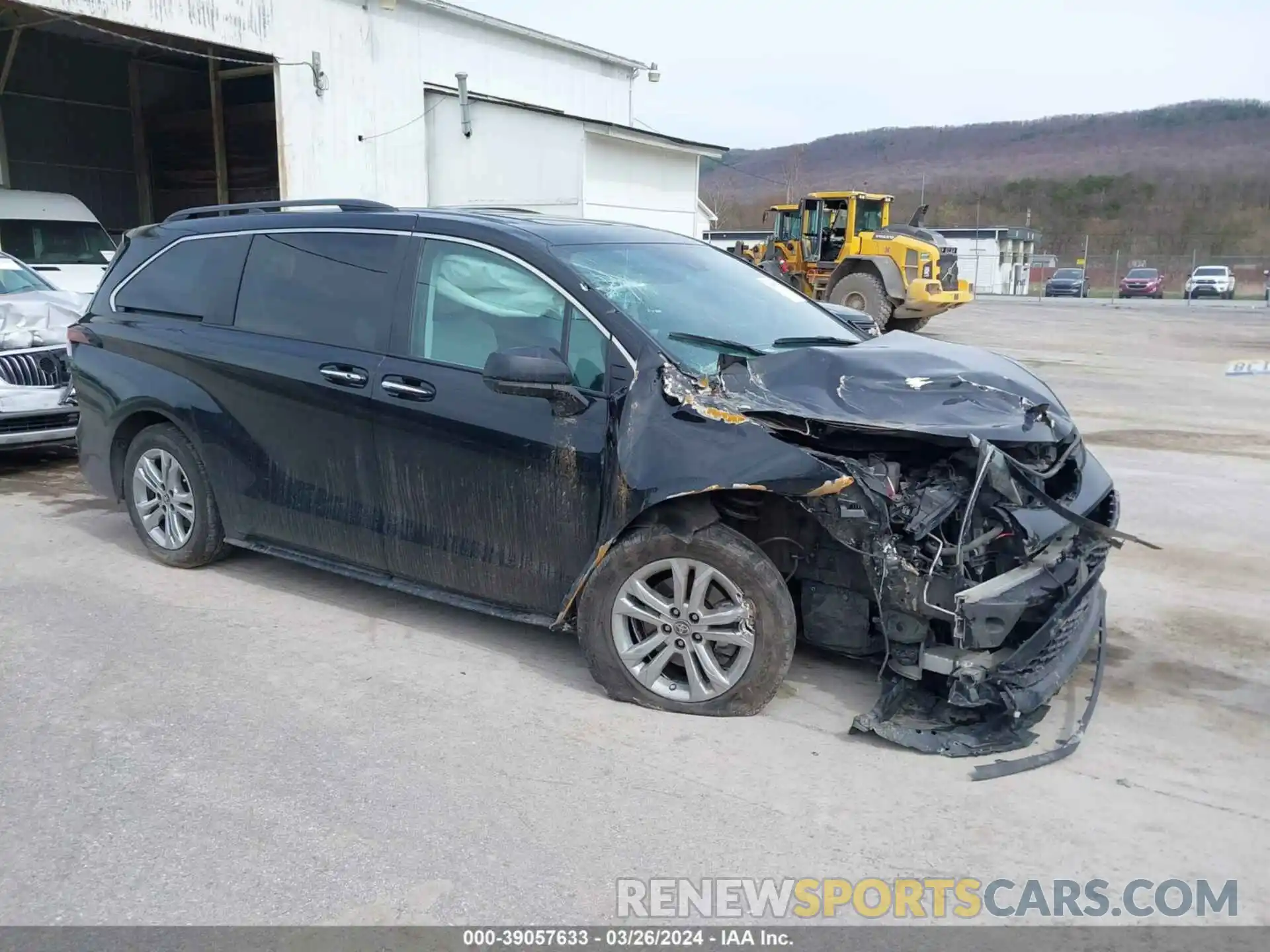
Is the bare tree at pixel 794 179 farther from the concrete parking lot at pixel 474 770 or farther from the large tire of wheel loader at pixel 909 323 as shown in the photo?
the concrete parking lot at pixel 474 770

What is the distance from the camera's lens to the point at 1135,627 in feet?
16.1

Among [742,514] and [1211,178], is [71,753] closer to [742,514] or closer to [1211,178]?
[742,514]

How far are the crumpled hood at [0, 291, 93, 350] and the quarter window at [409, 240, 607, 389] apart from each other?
448 centimetres

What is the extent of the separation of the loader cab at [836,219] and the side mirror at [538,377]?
63.6 feet

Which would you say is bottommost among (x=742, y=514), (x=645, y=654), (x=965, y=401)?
(x=645, y=654)

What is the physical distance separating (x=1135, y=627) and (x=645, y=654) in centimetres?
252

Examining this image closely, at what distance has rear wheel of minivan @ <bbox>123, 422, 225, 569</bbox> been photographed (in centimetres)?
541

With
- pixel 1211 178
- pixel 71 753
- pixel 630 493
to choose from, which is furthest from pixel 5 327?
pixel 1211 178

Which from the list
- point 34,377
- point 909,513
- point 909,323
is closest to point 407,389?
point 909,513

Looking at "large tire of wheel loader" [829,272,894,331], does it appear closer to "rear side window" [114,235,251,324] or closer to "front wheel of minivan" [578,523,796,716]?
"rear side window" [114,235,251,324]

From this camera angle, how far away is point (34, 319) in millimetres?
8172

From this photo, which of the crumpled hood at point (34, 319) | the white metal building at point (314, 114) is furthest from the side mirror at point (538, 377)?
the white metal building at point (314, 114)

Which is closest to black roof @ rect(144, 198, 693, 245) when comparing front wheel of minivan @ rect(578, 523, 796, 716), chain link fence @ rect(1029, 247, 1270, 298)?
front wheel of minivan @ rect(578, 523, 796, 716)
